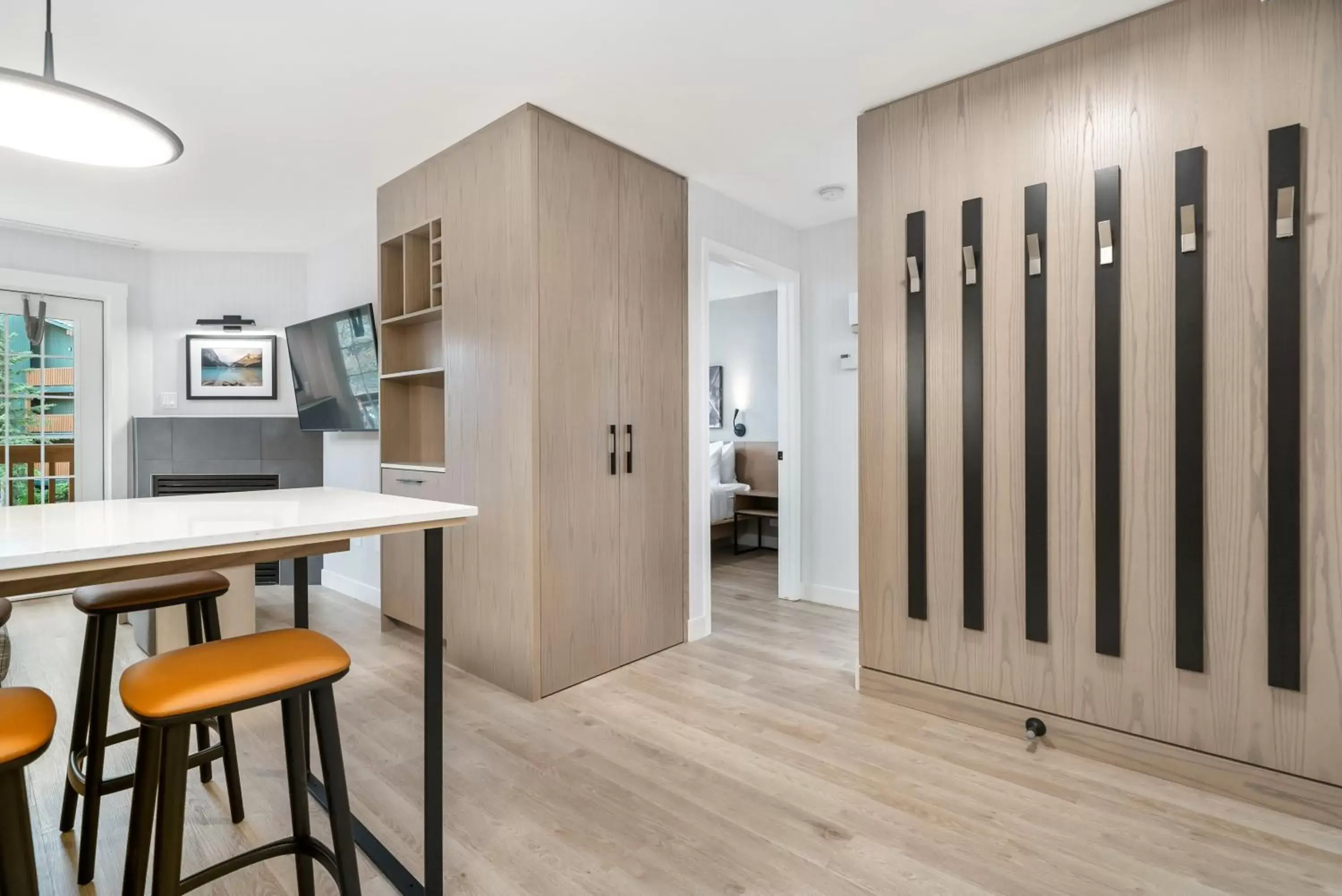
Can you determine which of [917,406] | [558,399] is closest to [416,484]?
[558,399]

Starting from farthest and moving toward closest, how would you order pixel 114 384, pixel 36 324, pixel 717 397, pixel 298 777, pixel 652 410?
1. pixel 717 397
2. pixel 114 384
3. pixel 36 324
4. pixel 652 410
5. pixel 298 777

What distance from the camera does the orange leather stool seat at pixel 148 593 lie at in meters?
1.62

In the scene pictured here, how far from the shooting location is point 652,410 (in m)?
3.28

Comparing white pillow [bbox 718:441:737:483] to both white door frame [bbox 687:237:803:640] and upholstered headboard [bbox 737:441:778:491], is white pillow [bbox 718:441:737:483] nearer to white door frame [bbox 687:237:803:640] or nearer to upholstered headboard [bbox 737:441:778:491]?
upholstered headboard [bbox 737:441:778:491]

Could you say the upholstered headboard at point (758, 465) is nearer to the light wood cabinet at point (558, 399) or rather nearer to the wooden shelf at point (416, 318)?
the light wood cabinet at point (558, 399)

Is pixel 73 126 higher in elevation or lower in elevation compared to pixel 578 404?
higher

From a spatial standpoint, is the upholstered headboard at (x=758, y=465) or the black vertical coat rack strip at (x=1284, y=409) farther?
the upholstered headboard at (x=758, y=465)

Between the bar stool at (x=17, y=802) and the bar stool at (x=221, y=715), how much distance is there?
12cm

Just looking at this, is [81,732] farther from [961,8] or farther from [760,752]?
[961,8]

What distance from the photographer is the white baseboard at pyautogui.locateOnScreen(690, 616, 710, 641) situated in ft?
11.6

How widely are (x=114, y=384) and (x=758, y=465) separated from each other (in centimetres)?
506

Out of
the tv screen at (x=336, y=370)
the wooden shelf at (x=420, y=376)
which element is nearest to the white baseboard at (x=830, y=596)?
the wooden shelf at (x=420, y=376)

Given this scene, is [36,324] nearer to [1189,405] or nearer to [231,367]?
[231,367]

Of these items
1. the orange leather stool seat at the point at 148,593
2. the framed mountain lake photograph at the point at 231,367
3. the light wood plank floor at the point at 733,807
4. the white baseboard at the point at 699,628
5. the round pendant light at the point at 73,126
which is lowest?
the light wood plank floor at the point at 733,807
